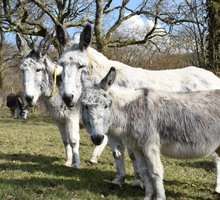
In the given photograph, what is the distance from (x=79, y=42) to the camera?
6.11 meters

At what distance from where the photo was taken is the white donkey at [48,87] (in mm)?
7246

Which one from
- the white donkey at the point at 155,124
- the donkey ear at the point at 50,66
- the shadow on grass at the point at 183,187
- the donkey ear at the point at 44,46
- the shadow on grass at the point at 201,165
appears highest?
the donkey ear at the point at 44,46

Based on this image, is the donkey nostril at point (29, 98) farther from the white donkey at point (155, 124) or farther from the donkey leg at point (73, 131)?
the white donkey at point (155, 124)

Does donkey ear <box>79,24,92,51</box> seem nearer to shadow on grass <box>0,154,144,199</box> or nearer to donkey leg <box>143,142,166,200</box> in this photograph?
donkey leg <box>143,142,166,200</box>

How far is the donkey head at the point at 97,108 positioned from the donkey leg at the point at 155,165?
25.1 inches

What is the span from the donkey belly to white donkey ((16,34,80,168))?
280cm

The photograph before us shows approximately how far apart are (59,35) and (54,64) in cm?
141

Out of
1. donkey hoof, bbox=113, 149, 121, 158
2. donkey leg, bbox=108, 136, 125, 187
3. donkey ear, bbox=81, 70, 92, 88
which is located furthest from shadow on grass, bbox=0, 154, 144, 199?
donkey ear, bbox=81, 70, 92, 88

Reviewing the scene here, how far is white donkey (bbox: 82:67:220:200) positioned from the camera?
5125 mm

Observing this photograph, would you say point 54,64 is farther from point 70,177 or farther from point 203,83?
point 203,83

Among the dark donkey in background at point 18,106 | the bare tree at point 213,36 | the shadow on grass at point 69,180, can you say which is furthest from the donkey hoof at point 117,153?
the dark donkey in background at point 18,106

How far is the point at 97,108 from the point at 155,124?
0.88m

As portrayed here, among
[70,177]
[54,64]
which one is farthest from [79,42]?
[70,177]

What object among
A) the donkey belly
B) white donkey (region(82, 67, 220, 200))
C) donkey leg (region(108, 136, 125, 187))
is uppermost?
white donkey (region(82, 67, 220, 200))
